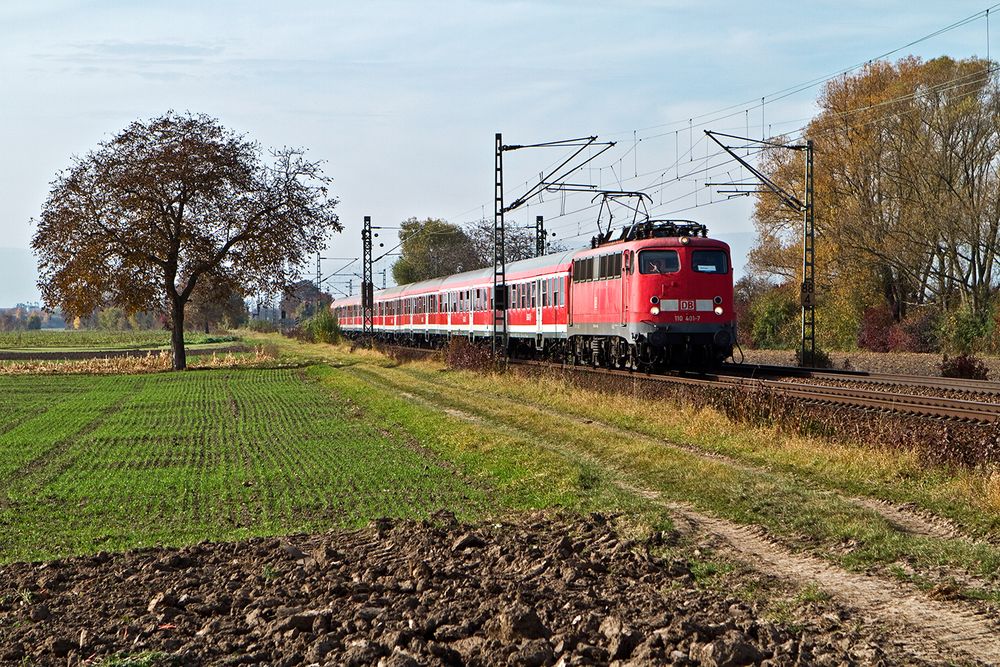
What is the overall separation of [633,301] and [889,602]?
18407 millimetres

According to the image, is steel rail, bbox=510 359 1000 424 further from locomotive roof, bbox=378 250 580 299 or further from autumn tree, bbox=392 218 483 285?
autumn tree, bbox=392 218 483 285

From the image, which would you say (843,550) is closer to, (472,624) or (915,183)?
(472,624)

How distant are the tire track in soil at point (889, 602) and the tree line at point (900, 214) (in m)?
29.7

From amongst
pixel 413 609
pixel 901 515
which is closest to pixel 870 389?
pixel 901 515

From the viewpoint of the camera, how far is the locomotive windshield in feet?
81.8

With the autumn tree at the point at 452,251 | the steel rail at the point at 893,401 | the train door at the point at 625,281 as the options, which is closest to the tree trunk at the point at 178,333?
the train door at the point at 625,281

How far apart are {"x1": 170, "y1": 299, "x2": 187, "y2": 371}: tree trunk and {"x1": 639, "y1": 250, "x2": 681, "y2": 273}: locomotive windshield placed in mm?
23146

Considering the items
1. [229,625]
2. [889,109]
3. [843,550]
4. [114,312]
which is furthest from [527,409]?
[114,312]

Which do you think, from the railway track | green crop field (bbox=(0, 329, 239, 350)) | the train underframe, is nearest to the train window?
the train underframe

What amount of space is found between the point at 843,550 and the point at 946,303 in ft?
115

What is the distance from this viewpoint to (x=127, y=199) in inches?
1549

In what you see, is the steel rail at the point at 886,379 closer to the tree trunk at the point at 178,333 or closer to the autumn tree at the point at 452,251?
the tree trunk at the point at 178,333

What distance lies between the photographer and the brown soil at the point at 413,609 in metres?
5.93

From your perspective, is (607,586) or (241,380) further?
(241,380)
